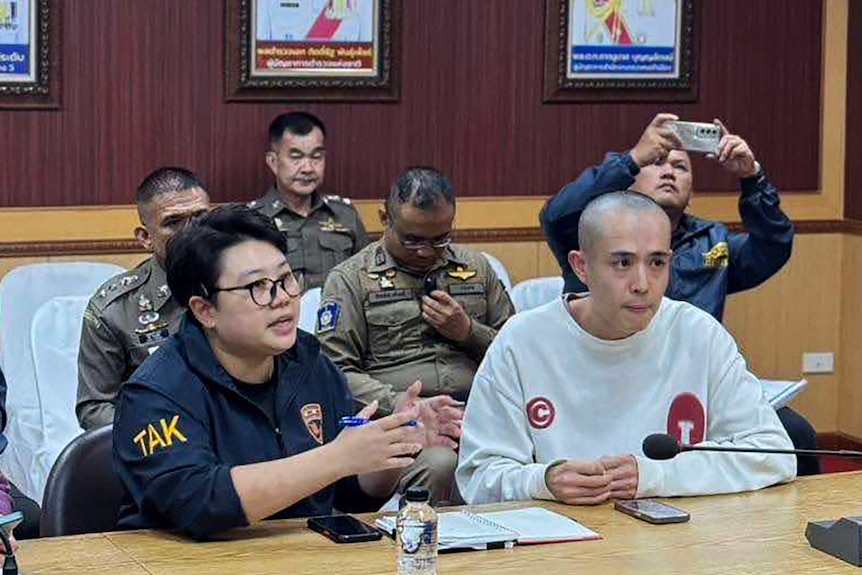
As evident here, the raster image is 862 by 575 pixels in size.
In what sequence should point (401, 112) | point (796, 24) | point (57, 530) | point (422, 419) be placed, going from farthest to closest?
point (796, 24) → point (401, 112) → point (422, 419) → point (57, 530)

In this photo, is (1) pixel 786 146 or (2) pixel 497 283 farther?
(1) pixel 786 146

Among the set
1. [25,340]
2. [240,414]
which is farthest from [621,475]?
[25,340]

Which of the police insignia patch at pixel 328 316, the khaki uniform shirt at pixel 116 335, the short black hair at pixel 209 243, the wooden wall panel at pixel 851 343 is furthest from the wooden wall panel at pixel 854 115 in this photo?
the short black hair at pixel 209 243

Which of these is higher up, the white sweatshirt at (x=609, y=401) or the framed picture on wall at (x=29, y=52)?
the framed picture on wall at (x=29, y=52)

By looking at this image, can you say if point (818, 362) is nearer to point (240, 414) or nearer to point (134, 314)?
point (134, 314)

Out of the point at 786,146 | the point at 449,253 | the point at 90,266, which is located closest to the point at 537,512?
the point at 449,253

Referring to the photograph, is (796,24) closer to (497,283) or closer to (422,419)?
(497,283)

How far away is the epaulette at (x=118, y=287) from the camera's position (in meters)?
4.55

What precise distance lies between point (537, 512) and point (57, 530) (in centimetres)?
91

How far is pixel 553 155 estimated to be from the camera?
257 inches

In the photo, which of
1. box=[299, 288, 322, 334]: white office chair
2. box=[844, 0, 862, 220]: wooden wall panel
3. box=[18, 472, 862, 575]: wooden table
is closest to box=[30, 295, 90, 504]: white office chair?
box=[299, 288, 322, 334]: white office chair

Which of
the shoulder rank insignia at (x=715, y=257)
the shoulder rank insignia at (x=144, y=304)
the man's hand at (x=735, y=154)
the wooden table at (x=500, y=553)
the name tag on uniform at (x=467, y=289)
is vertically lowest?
the wooden table at (x=500, y=553)

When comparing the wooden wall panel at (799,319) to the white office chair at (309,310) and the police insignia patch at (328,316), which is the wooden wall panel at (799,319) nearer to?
the white office chair at (309,310)

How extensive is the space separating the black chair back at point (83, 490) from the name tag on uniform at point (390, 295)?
177cm
